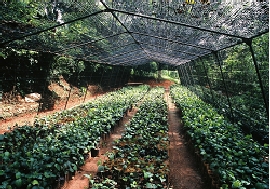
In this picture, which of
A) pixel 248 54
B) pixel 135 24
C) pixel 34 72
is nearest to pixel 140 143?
pixel 135 24

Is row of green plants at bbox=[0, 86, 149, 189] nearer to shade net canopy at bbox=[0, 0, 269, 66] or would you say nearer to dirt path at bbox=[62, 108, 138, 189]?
dirt path at bbox=[62, 108, 138, 189]

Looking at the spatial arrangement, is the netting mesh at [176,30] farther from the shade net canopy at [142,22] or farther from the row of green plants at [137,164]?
the row of green plants at [137,164]

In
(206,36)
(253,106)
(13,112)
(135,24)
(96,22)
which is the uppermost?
(96,22)

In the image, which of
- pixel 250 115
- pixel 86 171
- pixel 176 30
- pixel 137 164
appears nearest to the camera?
pixel 137 164

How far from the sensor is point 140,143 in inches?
180

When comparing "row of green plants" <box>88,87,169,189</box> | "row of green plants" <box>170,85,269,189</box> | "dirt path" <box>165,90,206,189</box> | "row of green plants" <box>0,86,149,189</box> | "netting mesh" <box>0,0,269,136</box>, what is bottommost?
"dirt path" <box>165,90,206,189</box>

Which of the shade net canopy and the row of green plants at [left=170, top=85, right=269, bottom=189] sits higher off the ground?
the shade net canopy

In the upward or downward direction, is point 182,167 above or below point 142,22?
below

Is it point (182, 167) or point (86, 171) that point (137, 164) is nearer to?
point (86, 171)

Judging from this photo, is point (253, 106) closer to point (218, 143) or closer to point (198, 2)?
point (218, 143)

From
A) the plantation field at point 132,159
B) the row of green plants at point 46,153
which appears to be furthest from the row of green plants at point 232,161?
the row of green plants at point 46,153

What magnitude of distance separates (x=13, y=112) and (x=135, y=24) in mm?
6253

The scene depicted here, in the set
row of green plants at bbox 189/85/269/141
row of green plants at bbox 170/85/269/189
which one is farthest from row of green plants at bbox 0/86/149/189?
row of green plants at bbox 189/85/269/141

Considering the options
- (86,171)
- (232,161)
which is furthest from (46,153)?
(232,161)
